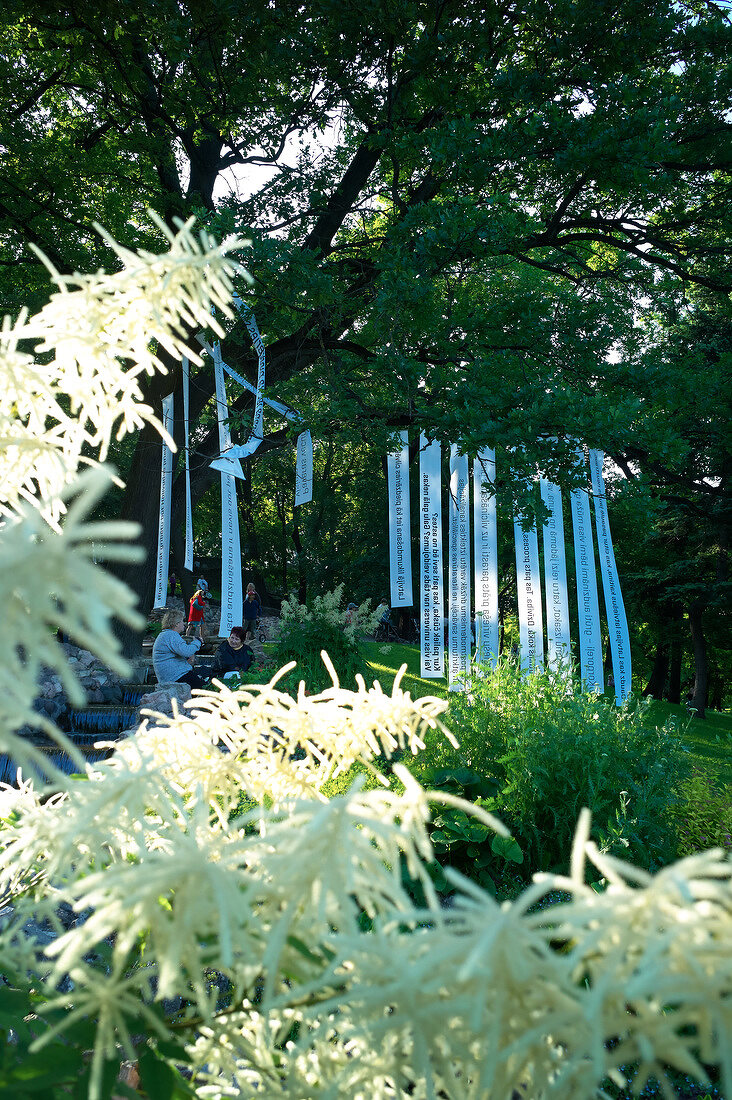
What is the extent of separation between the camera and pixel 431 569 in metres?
10.8

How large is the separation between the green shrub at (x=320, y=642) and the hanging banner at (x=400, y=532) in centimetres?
57

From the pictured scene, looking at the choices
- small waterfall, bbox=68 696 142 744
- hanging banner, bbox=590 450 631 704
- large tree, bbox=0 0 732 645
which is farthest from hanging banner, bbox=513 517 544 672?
small waterfall, bbox=68 696 142 744

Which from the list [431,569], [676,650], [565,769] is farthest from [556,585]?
[676,650]

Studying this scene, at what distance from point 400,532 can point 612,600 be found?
11.2 ft

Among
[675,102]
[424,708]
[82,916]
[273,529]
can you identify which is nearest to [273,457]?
[273,529]

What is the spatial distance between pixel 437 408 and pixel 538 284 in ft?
25.1

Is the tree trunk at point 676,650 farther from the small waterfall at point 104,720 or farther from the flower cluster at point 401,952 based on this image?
the flower cluster at point 401,952

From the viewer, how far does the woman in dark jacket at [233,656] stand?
9.77 m

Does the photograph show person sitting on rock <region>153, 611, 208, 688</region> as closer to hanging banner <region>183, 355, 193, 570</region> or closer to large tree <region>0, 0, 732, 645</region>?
hanging banner <region>183, 355, 193, 570</region>

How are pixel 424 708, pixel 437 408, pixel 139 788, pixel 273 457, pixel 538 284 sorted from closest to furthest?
1. pixel 139 788
2. pixel 424 708
3. pixel 437 408
4. pixel 538 284
5. pixel 273 457

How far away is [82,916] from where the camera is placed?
348 cm

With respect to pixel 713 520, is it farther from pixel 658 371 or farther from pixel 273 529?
pixel 273 529

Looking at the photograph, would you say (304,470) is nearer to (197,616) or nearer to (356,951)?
(197,616)

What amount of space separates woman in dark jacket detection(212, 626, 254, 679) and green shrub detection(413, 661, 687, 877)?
189 inches
